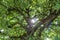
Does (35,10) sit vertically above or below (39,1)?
above

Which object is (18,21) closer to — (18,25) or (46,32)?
(18,25)

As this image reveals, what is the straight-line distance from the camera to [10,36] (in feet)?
22.1

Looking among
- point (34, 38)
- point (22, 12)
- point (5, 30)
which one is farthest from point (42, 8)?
point (5, 30)

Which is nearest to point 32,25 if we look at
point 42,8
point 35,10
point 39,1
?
point 35,10

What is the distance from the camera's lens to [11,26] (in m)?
6.54

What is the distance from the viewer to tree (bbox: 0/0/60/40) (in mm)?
5059

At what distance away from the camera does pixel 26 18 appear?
602cm

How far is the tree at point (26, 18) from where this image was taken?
16.6 ft

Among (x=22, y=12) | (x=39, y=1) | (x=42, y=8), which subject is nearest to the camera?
(x=39, y=1)

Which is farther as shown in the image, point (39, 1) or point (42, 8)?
point (42, 8)

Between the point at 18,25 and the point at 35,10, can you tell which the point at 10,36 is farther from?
the point at 35,10

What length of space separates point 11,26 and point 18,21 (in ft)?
0.97

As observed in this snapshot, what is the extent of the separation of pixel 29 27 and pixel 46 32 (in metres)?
1.19

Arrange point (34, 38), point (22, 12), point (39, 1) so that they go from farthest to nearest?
point (34, 38), point (22, 12), point (39, 1)
